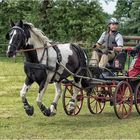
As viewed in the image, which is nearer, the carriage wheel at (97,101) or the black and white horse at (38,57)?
the black and white horse at (38,57)

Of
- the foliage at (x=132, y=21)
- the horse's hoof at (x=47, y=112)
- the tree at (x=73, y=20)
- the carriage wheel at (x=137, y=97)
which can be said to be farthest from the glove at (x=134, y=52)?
the foliage at (x=132, y=21)

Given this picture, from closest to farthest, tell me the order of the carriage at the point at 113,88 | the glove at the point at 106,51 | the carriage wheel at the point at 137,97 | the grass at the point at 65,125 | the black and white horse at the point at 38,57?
the grass at the point at 65,125 → the black and white horse at the point at 38,57 → the carriage at the point at 113,88 → the carriage wheel at the point at 137,97 → the glove at the point at 106,51

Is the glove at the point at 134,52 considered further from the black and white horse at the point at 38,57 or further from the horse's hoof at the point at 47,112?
the horse's hoof at the point at 47,112

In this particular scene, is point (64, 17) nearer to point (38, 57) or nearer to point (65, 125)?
point (38, 57)

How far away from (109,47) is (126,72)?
0.67m

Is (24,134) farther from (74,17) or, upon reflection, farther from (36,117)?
(74,17)

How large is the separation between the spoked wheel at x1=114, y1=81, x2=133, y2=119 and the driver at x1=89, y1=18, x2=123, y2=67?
747 mm

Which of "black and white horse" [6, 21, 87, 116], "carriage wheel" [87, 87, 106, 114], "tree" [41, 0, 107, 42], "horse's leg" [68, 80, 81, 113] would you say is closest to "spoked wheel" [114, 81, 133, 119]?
"carriage wheel" [87, 87, 106, 114]

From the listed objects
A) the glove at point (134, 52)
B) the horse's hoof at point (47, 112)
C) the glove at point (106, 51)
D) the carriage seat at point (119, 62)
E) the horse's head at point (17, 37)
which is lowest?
the horse's hoof at point (47, 112)

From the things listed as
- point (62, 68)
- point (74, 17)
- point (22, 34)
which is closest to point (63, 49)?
point (62, 68)

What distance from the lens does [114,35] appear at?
11688 mm

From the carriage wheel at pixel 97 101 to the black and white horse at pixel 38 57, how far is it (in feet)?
3.19

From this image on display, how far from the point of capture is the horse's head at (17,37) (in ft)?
31.4

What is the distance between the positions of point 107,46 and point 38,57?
2120 mm
